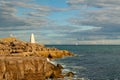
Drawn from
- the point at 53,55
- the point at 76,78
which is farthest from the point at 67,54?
the point at 76,78

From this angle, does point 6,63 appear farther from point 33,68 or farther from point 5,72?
point 33,68

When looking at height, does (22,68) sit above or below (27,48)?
above

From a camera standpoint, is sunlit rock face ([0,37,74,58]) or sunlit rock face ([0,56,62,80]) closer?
sunlit rock face ([0,56,62,80])

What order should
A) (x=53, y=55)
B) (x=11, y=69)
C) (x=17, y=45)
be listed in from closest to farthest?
(x=11, y=69), (x=17, y=45), (x=53, y=55)

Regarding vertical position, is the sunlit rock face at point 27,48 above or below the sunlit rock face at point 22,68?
below

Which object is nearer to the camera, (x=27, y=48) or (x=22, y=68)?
(x=22, y=68)

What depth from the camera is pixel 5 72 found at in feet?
160

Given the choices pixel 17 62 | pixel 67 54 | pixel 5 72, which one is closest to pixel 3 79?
pixel 5 72

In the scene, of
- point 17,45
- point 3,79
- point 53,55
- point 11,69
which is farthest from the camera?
point 53,55

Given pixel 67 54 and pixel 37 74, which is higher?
pixel 37 74

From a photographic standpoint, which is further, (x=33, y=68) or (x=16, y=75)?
(x=33, y=68)

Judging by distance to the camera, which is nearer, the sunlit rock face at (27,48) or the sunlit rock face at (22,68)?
the sunlit rock face at (22,68)

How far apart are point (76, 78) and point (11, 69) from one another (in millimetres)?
16915

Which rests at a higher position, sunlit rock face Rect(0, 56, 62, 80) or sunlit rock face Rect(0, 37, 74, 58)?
sunlit rock face Rect(0, 56, 62, 80)
